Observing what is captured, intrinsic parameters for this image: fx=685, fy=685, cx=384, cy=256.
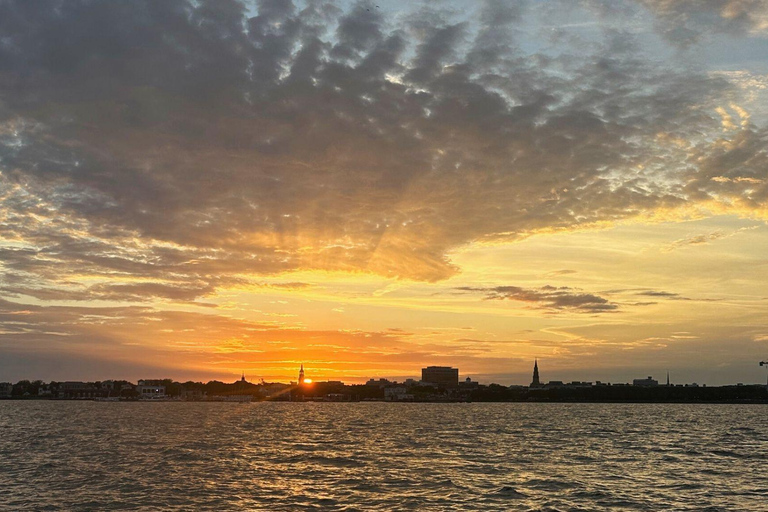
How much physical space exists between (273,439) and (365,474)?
148 ft

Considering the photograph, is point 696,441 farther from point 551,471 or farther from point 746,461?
point 551,471

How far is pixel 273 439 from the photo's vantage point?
102 m

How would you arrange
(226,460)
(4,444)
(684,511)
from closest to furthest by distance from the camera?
(684,511), (226,460), (4,444)

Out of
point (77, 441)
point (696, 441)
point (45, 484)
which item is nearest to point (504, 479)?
point (45, 484)

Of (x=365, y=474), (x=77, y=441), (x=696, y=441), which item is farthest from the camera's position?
(x=696, y=441)

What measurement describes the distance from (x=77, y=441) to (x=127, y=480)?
46.8 metres

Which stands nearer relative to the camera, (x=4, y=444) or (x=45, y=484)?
(x=45, y=484)

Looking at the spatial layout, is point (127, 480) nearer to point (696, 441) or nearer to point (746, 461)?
point (746, 461)

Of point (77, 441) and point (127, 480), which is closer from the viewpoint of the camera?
point (127, 480)

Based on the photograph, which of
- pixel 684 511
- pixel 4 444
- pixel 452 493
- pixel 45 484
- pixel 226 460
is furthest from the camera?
pixel 4 444

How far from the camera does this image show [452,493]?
1967 inches

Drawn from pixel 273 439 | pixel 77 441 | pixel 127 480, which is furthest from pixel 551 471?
pixel 77 441

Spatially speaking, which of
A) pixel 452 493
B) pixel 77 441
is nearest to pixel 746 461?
pixel 452 493

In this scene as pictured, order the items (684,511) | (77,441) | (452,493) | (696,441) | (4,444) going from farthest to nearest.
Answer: (696,441) → (77,441) → (4,444) → (452,493) → (684,511)
